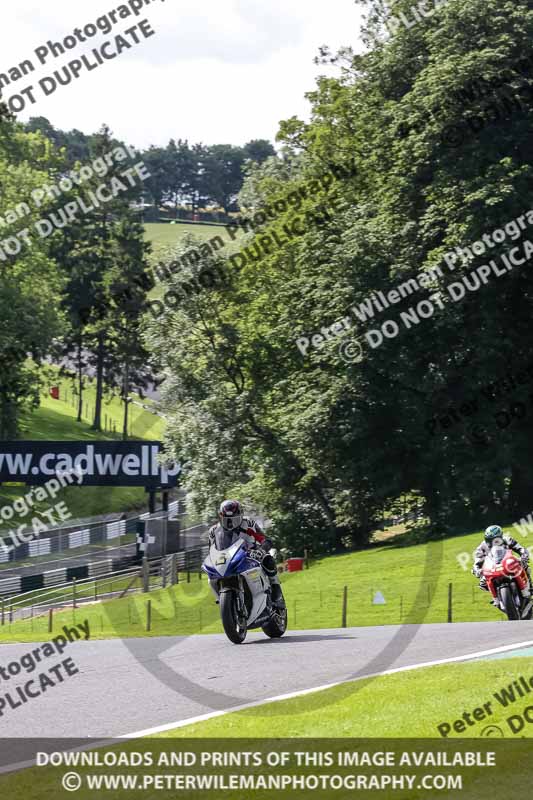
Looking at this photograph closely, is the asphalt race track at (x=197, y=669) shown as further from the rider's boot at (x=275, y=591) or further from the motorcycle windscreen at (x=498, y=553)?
the motorcycle windscreen at (x=498, y=553)

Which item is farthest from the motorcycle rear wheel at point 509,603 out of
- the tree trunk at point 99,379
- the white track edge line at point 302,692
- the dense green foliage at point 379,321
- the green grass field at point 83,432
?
the tree trunk at point 99,379

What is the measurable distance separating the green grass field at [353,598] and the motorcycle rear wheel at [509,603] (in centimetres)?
595

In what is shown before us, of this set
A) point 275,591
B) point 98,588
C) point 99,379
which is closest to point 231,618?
point 275,591

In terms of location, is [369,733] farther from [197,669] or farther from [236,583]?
[236,583]

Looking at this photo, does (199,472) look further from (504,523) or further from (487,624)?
(487,624)

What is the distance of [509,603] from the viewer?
1753 centimetres

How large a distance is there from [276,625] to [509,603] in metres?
4.10

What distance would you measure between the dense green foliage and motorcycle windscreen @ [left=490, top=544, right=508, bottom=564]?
19.7m

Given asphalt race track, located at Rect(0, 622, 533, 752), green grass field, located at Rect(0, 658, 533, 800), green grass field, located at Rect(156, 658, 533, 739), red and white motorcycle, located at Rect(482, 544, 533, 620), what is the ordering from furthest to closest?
1. red and white motorcycle, located at Rect(482, 544, 533, 620)
2. asphalt race track, located at Rect(0, 622, 533, 752)
3. green grass field, located at Rect(156, 658, 533, 739)
4. green grass field, located at Rect(0, 658, 533, 800)

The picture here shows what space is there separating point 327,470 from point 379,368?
5.21m

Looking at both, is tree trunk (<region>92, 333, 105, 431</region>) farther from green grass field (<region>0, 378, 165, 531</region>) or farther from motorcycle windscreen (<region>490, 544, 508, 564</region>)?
motorcycle windscreen (<region>490, 544, 508, 564</region>)

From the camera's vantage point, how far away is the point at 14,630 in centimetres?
2998

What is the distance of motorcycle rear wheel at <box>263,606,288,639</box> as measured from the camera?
1541 centimetres
